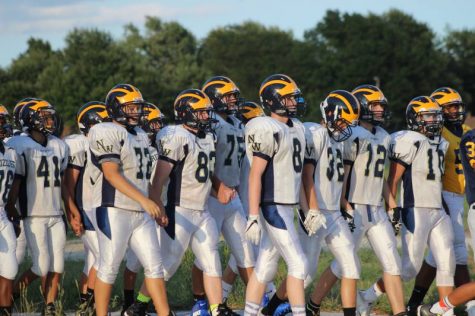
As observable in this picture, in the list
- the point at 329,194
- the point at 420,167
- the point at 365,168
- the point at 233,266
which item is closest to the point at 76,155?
the point at 233,266

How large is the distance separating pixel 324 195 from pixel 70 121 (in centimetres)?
4441

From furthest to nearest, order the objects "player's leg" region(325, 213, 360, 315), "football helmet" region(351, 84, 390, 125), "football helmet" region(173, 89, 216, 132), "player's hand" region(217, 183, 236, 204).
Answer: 1. "football helmet" region(351, 84, 390, 125)
2. "player's hand" region(217, 183, 236, 204)
3. "football helmet" region(173, 89, 216, 132)
4. "player's leg" region(325, 213, 360, 315)

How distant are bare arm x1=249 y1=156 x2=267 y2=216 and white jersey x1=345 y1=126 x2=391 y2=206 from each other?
1.31m

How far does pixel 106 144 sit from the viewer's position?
8.62 metres

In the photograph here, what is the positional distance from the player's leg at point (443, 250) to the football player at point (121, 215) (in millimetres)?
2702

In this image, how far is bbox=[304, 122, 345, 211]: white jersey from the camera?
29.9 feet

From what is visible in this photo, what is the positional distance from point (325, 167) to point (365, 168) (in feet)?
1.99

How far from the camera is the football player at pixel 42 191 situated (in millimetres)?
9359

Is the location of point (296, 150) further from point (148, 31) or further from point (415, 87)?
point (148, 31)

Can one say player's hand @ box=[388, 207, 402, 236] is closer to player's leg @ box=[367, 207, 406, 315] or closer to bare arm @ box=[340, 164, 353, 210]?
player's leg @ box=[367, 207, 406, 315]

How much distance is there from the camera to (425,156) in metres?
9.82

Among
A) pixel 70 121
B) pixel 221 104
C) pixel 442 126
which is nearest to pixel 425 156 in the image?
pixel 442 126

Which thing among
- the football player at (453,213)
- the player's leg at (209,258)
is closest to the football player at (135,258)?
the player's leg at (209,258)

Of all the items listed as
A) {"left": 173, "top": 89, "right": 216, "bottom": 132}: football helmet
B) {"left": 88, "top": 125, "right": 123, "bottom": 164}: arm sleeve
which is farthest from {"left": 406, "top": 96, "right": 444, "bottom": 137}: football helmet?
{"left": 88, "top": 125, "right": 123, "bottom": 164}: arm sleeve
